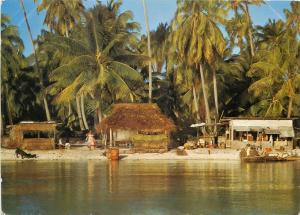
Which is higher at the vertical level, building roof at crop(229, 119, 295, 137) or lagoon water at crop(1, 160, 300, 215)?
building roof at crop(229, 119, 295, 137)

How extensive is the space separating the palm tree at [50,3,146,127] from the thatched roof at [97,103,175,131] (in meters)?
0.80

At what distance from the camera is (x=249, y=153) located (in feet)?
75.9

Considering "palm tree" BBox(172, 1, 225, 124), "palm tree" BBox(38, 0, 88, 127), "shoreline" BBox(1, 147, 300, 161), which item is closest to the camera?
"shoreline" BBox(1, 147, 300, 161)

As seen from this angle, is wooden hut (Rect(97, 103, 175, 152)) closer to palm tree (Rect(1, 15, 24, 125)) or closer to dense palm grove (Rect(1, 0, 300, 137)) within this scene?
dense palm grove (Rect(1, 0, 300, 137))

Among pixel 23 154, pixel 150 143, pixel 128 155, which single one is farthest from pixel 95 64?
pixel 23 154

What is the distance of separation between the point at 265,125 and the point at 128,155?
277 inches

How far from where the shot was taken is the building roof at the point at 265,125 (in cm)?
2820

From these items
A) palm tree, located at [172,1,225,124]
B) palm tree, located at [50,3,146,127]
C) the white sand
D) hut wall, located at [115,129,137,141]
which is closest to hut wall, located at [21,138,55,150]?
the white sand

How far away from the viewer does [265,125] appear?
1119 inches

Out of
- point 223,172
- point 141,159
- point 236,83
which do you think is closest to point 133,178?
point 223,172

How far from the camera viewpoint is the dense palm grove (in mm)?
28516

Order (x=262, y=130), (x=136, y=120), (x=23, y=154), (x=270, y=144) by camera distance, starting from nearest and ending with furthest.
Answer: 1. (x=23, y=154)
2. (x=136, y=120)
3. (x=270, y=144)
4. (x=262, y=130)

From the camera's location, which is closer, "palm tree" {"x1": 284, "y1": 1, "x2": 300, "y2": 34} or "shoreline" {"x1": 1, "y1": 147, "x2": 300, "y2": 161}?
"shoreline" {"x1": 1, "y1": 147, "x2": 300, "y2": 161}

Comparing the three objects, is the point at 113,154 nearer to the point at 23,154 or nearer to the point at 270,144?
the point at 23,154
